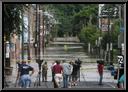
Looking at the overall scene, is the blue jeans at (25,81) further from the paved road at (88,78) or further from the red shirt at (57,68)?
the red shirt at (57,68)

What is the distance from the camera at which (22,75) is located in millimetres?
16266

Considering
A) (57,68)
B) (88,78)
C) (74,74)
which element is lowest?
(88,78)

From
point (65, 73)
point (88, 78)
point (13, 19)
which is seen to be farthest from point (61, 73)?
point (13, 19)

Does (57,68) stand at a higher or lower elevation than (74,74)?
higher

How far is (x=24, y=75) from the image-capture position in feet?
53.3

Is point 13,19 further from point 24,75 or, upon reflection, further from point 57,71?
point 24,75

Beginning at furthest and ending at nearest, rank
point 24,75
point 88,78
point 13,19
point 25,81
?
point 88,78
point 13,19
point 24,75
point 25,81

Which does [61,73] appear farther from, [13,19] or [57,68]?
[13,19]

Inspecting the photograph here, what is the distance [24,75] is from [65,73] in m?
2.29

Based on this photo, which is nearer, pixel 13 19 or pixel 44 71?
pixel 13 19

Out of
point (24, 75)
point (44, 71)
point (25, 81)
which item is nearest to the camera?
point (25, 81)

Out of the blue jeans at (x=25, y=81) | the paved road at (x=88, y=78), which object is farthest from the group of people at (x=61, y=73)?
the paved road at (x=88, y=78)

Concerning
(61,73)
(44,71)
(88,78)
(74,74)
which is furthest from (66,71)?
(88,78)

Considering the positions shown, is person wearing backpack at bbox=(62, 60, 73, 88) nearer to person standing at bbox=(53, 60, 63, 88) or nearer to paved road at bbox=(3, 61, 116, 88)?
person standing at bbox=(53, 60, 63, 88)
